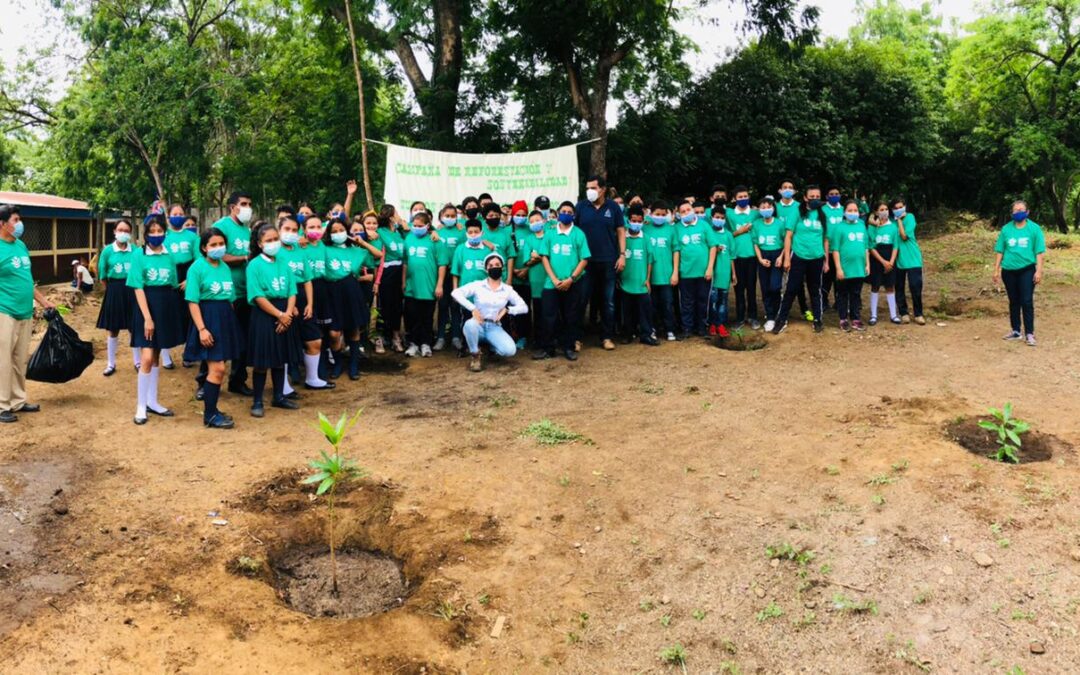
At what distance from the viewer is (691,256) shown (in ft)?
31.0

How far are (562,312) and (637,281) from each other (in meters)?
1.02

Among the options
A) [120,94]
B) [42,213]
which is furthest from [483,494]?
[42,213]

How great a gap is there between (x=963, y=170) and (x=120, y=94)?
2333 centimetres

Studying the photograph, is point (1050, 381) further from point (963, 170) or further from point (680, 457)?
point (963, 170)

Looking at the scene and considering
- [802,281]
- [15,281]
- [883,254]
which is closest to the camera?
[15,281]

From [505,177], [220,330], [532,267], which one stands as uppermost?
[505,177]

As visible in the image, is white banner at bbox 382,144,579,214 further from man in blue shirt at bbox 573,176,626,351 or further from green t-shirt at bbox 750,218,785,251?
green t-shirt at bbox 750,218,785,251

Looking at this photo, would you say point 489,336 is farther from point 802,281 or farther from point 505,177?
point 802,281

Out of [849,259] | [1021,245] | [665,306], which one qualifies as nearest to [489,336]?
[665,306]

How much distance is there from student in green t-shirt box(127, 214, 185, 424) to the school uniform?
857 cm

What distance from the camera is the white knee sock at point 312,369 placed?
768cm

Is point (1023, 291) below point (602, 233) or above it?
below

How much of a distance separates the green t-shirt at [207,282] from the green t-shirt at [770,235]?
251 inches

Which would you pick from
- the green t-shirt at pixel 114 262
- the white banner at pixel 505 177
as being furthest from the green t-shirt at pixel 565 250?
the green t-shirt at pixel 114 262
